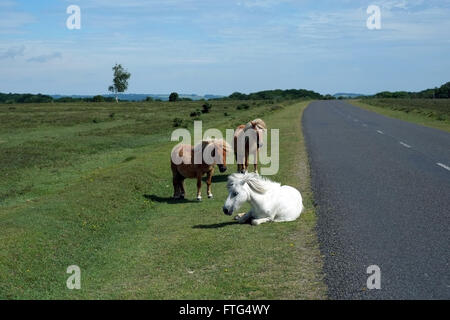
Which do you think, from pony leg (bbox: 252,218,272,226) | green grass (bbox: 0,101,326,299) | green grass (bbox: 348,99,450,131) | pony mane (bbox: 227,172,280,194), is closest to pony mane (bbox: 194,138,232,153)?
green grass (bbox: 0,101,326,299)

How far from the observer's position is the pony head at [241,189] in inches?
337

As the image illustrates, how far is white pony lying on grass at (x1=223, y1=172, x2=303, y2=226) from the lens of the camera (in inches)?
340

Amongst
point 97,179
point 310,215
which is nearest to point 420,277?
point 310,215

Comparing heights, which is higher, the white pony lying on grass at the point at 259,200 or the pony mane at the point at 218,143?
the pony mane at the point at 218,143

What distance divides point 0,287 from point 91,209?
4198mm

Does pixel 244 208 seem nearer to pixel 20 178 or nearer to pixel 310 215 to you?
pixel 310 215

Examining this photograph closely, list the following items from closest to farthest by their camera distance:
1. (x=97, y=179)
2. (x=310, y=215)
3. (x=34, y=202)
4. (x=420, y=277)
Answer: (x=420, y=277), (x=310, y=215), (x=34, y=202), (x=97, y=179)

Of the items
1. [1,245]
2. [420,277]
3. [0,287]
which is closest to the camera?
[420,277]

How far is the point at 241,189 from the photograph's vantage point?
865 cm

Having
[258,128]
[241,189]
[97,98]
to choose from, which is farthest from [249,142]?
[97,98]

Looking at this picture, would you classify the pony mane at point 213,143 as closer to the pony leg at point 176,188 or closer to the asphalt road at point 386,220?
the pony leg at point 176,188

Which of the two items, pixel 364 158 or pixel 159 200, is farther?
pixel 364 158

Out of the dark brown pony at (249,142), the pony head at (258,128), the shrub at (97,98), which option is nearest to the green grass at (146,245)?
the dark brown pony at (249,142)

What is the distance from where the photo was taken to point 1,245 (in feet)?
26.5
